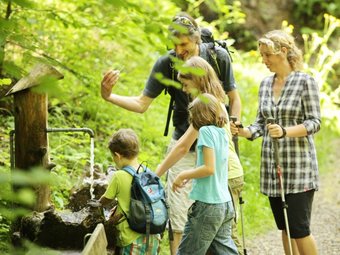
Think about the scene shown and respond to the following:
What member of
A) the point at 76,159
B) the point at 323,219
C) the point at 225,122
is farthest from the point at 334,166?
the point at 225,122

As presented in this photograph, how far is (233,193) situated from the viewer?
395 centimetres

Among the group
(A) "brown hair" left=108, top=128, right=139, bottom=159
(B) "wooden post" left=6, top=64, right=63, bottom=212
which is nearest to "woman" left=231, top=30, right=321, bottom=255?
(A) "brown hair" left=108, top=128, right=139, bottom=159

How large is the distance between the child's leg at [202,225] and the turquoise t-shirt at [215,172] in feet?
0.14

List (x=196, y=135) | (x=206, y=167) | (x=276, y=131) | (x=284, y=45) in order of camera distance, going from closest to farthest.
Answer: (x=206, y=167) → (x=196, y=135) → (x=276, y=131) → (x=284, y=45)

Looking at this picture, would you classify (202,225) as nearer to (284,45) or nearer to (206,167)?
(206,167)

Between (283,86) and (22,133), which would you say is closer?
(22,133)

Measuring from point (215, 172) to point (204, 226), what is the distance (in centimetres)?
31

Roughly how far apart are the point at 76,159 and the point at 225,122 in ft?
8.74

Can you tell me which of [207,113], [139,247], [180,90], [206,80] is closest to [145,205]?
[139,247]

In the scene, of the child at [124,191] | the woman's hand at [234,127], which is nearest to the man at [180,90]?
the woman's hand at [234,127]

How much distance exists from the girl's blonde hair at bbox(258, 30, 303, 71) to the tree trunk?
1490 mm

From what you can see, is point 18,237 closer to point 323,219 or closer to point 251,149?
point 323,219

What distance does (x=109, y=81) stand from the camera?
3998 millimetres

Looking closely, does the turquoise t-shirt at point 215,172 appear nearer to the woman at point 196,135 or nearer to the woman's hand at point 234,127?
the woman at point 196,135
